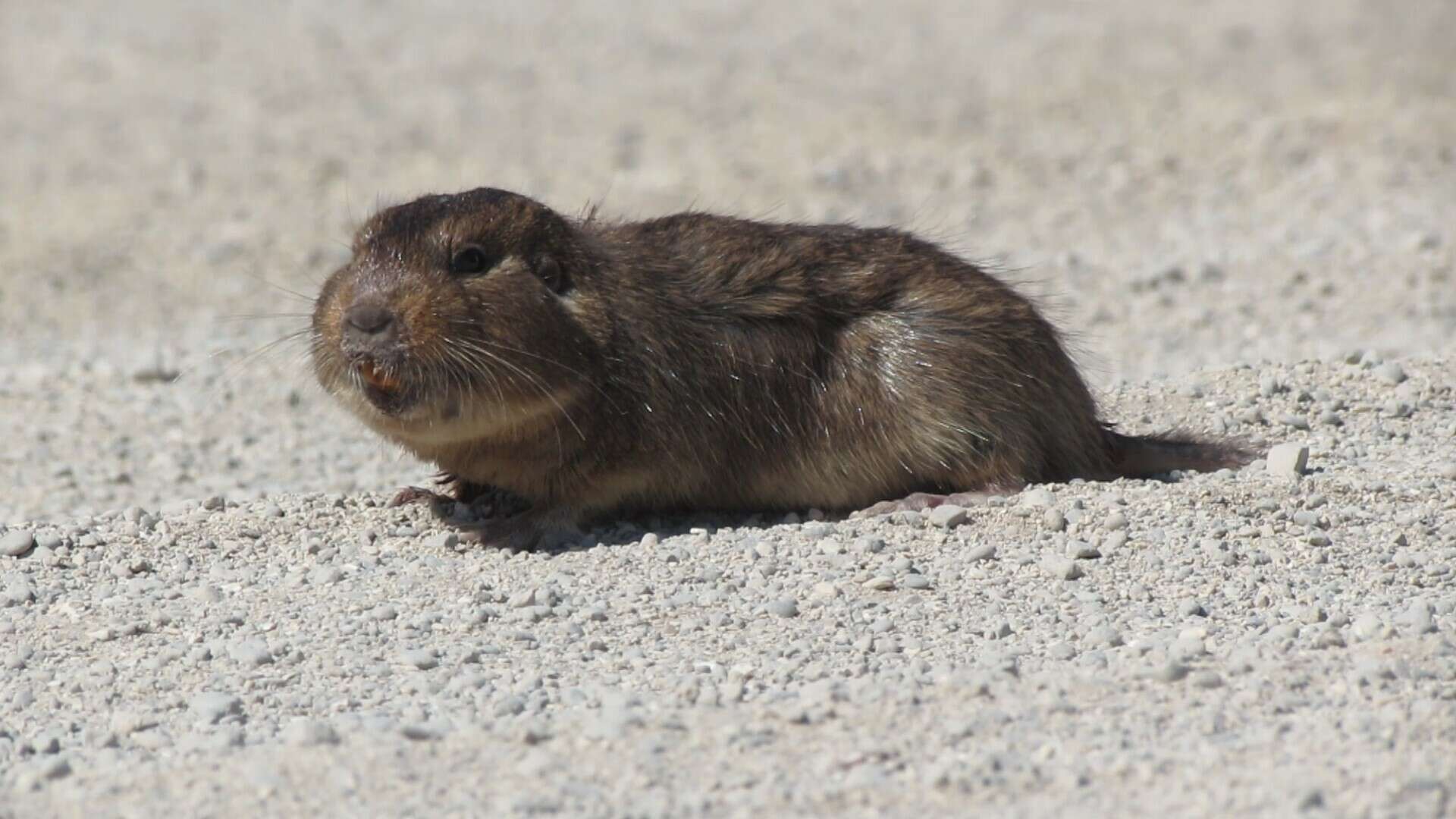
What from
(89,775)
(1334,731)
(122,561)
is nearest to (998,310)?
(1334,731)

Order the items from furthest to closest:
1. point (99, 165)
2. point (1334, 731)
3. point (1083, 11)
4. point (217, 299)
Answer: point (1083, 11)
point (99, 165)
point (217, 299)
point (1334, 731)

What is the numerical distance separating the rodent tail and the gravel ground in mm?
270

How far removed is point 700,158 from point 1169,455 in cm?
898

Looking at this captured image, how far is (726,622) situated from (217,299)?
27.4 feet

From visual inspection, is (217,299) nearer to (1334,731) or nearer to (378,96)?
(378,96)

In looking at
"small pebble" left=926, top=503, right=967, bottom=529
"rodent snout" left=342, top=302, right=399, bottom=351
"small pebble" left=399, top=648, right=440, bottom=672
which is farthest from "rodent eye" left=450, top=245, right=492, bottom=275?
"small pebble" left=926, top=503, right=967, bottom=529

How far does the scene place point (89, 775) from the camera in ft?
15.9

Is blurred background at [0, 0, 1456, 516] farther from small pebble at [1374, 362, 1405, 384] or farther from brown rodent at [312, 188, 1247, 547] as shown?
brown rodent at [312, 188, 1247, 547]

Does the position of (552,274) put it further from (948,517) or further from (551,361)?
(948,517)

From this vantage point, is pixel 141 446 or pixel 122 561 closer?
pixel 122 561

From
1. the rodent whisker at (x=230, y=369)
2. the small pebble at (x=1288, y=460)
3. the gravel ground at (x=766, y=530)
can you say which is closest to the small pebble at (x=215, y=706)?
the gravel ground at (x=766, y=530)

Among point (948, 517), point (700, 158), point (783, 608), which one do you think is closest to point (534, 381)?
point (783, 608)

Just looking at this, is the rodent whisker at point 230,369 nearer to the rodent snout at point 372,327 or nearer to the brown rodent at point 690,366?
the brown rodent at point 690,366

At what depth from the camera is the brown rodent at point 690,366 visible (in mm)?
6348
